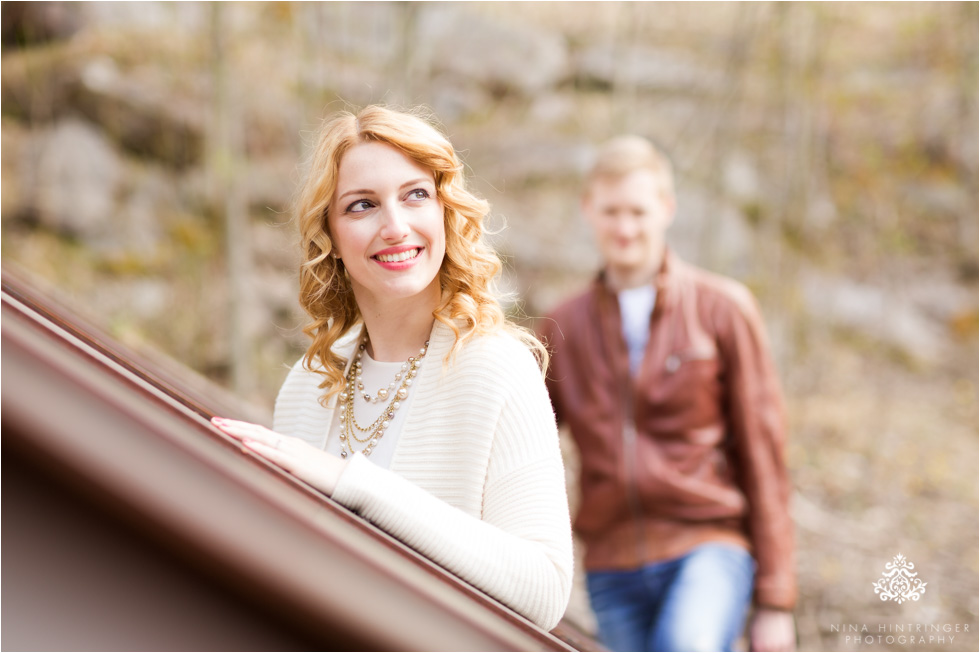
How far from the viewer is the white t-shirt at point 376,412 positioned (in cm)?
130

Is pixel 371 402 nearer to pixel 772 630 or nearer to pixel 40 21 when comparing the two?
pixel 772 630

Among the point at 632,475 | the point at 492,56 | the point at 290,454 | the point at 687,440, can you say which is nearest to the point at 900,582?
the point at 687,440

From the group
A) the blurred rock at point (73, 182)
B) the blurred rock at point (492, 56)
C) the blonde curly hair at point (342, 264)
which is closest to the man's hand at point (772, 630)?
the blonde curly hair at point (342, 264)

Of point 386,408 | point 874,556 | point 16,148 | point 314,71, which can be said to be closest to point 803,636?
point 874,556

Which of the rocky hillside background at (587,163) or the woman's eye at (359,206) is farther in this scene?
the rocky hillside background at (587,163)

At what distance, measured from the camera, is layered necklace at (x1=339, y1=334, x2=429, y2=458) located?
1.32 meters

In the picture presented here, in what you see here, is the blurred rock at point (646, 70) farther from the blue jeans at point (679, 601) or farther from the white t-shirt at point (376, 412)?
the white t-shirt at point (376, 412)

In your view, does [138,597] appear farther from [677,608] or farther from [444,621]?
[677,608]

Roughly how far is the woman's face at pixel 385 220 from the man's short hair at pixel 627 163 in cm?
231

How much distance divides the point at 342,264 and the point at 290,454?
58 centimetres

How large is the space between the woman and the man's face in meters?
2.06

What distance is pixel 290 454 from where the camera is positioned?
930 mm

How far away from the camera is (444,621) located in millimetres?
695

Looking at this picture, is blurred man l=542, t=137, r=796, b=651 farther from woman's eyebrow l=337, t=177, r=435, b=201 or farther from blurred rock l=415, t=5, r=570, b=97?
blurred rock l=415, t=5, r=570, b=97
